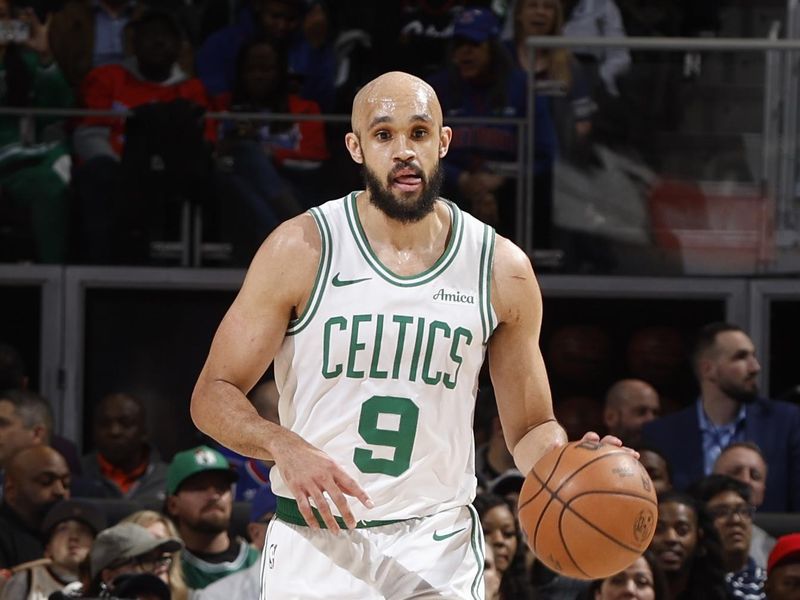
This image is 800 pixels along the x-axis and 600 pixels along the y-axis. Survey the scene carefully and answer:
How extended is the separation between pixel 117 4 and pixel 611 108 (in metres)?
3.57

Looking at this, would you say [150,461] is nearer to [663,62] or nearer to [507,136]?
[507,136]

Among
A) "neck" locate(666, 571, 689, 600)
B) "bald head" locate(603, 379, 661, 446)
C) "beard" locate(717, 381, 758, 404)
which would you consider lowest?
"neck" locate(666, 571, 689, 600)

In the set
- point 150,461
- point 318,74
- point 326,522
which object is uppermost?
point 318,74

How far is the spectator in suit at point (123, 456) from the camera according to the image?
29.2 ft

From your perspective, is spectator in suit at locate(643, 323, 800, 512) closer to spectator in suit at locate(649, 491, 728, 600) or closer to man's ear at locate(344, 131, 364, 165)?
spectator in suit at locate(649, 491, 728, 600)

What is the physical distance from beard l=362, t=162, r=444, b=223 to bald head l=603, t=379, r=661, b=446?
4.47 m

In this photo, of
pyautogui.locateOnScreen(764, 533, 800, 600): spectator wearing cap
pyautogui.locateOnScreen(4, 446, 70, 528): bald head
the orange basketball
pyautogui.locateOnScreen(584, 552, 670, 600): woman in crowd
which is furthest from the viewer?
pyautogui.locateOnScreen(4, 446, 70, 528): bald head

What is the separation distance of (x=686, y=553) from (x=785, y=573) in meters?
0.53

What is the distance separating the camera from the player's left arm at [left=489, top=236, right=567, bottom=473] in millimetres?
4867

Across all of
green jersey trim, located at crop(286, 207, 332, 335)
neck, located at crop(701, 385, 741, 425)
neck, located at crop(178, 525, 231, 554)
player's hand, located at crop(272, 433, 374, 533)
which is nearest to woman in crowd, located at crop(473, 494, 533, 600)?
neck, located at crop(178, 525, 231, 554)

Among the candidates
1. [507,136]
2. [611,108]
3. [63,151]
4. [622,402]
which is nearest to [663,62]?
[611,108]

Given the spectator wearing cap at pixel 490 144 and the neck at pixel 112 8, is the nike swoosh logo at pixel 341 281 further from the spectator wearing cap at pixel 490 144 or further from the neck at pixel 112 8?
the neck at pixel 112 8

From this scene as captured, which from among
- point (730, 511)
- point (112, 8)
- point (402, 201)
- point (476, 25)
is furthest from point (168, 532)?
point (112, 8)

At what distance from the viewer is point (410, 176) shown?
4727 millimetres
